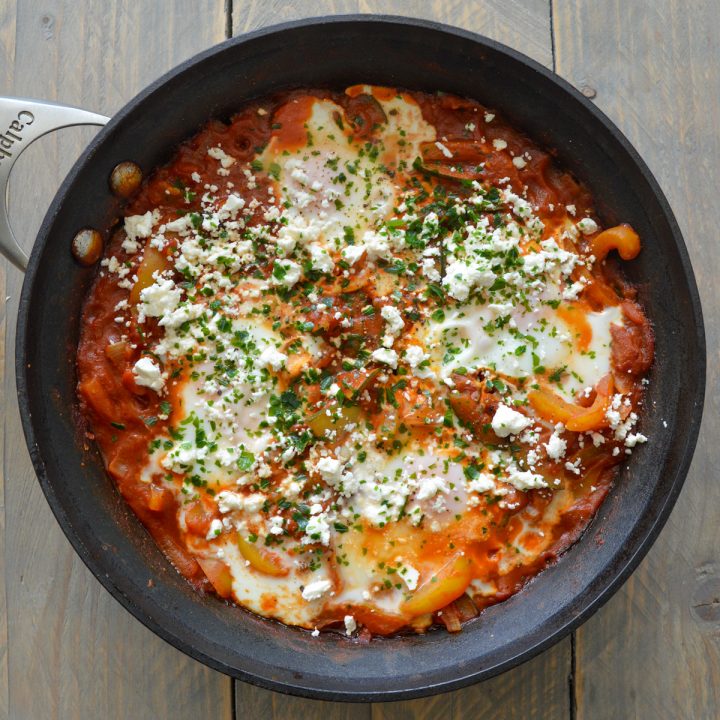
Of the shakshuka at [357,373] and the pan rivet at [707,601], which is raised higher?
the shakshuka at [357,373]

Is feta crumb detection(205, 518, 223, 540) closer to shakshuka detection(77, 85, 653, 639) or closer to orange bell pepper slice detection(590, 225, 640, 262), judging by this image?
shakshuka detection(77, 85, 653, 639)

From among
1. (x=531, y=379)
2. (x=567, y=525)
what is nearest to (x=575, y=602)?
(x=567, y=525)

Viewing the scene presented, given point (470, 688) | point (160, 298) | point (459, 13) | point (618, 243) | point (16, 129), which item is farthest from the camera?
point (459, 13)

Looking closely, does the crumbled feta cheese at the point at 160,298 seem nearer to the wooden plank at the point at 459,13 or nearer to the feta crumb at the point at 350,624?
the wooden plank at the point at 459,13

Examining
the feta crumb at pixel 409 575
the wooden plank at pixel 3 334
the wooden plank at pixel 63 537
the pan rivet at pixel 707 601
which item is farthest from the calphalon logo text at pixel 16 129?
the pan rivet at pixel 707 601

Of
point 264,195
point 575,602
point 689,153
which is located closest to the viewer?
point 575,602

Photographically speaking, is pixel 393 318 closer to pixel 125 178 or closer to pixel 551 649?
pixel 125 178

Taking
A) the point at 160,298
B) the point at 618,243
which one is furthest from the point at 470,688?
the point at 160,298

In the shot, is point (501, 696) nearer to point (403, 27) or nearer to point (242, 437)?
point (242, 437)
